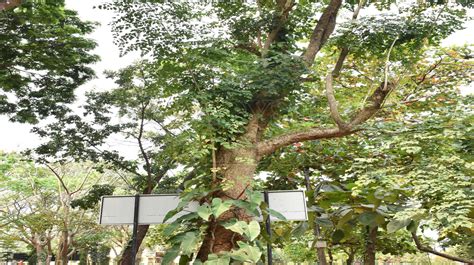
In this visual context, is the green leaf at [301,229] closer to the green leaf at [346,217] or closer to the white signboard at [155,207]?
the green leaf at [346,217]

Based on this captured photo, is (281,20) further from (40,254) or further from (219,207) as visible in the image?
(40,254)

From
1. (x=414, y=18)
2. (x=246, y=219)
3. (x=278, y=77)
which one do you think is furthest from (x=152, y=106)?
(x=414, y=18)

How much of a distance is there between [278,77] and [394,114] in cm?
246

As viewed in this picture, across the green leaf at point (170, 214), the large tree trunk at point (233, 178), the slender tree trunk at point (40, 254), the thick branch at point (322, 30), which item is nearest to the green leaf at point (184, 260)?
the large tree trunk at point (233, 178)

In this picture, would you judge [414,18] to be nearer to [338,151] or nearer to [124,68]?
[338,151]

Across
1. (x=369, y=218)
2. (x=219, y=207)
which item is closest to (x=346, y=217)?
(x=369, y=218)

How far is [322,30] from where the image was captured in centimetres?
A: 514

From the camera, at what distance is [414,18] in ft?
15.4

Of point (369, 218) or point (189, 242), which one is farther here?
point (369, 218)

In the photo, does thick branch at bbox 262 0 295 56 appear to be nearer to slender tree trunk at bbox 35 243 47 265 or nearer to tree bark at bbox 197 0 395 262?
tree bark at bbox 197 0 395 262

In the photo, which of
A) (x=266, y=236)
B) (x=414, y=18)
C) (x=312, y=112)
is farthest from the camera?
(x=312, y=112)

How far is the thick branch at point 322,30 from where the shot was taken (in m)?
5.02

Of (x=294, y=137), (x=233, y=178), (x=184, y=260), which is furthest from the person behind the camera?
(x=294, y=137)

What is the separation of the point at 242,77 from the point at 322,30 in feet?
5.57
